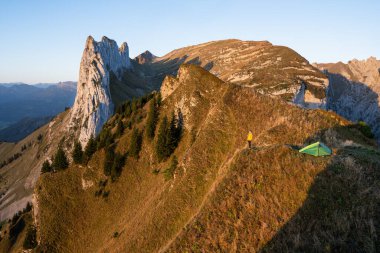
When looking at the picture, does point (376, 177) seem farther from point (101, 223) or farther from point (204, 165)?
point (101, 223)

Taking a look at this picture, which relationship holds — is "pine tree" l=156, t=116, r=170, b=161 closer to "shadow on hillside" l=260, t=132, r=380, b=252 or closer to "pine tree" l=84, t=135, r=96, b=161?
"pine tree" l=84, t=135, r=96, b=161

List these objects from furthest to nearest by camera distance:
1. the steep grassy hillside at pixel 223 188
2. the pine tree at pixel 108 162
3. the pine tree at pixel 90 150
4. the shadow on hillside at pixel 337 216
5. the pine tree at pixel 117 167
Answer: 1. the pine tree at pixel 90 150
2. the pine tree at pixel 108 162
3. the pine tree at pixel 117 167
4. the steep grassy hillside at pixel 223 188
5. the shadow on hillside at pixel 337 216

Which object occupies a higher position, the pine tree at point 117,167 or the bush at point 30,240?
the pine tree at point 117,167

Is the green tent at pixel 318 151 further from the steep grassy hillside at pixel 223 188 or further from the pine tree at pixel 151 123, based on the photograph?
the pine tree at pixel 151 123

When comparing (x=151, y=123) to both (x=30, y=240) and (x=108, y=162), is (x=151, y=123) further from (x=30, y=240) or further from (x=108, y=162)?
(x=30, y=240)

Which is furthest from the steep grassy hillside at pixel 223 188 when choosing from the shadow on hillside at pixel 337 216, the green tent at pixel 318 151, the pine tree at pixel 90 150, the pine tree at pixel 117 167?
the pine tree at pixel 90 150

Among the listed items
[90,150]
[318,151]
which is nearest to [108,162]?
[90,150]

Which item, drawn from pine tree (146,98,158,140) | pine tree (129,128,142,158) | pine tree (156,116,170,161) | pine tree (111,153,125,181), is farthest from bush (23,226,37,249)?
pine tree (156,116,170,161)
